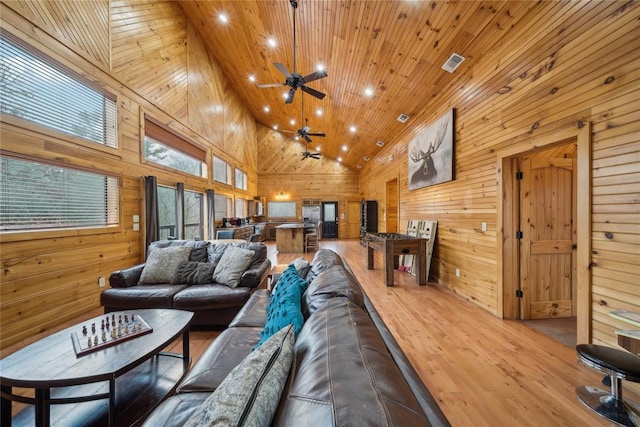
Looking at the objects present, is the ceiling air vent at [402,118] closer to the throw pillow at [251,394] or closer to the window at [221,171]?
the window at [221,171]

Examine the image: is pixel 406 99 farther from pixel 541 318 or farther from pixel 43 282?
pixel 43 282

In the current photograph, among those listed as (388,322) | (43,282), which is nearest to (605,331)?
(388,322)

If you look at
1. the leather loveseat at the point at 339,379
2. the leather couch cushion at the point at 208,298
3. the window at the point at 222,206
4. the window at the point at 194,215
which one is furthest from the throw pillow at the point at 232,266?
the window at the point at 222,206

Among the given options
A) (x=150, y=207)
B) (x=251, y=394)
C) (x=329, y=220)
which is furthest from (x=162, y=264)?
(x=329, y=220)

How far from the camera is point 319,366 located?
76cm

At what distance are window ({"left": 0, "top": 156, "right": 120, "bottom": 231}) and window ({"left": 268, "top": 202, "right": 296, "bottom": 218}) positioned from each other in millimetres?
8261

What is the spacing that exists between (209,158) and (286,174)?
5.16 m

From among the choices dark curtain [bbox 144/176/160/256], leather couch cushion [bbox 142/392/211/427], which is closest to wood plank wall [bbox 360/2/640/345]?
leather couch cushion [bbox 142/392/211/427]

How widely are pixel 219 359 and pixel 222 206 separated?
23.9 ft

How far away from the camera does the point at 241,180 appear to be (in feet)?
32.3

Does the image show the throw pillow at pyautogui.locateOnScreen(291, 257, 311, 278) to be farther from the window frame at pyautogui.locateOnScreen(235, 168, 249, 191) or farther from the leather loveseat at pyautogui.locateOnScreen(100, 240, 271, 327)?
the window frame at pyautogui.locateOnScreen(235, 168, 249, 191)

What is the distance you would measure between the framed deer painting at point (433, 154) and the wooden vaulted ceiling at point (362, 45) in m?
0.48

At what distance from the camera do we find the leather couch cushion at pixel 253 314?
189 centimetres

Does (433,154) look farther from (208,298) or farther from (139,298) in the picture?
(139,298)
